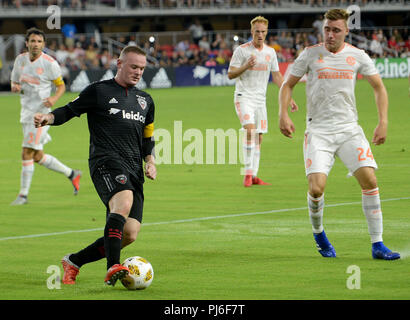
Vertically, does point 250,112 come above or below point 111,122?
above

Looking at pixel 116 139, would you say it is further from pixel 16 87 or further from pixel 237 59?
pixel 237 59

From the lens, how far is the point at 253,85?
15.1m

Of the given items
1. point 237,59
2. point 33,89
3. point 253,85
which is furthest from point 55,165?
point 253,85

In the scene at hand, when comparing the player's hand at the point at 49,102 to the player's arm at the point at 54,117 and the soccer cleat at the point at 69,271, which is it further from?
the soccer cleat at the point at 69,271

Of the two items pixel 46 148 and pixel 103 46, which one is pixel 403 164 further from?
pixel 103 46

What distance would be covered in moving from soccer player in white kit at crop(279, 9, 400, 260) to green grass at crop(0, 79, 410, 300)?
17.8 inches

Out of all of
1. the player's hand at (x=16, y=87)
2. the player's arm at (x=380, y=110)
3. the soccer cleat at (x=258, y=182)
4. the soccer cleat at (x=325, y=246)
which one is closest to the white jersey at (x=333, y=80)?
the player's arm at (x=380, y=110)

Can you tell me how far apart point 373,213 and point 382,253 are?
386mm

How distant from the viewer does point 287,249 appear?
9094 millimetres

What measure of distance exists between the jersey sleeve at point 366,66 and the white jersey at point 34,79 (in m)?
6.71

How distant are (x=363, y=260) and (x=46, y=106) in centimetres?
633

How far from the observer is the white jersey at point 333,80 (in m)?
8.41

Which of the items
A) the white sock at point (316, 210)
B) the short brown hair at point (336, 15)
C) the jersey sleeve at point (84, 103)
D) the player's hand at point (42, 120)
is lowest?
the white sock at point (316, 210)
